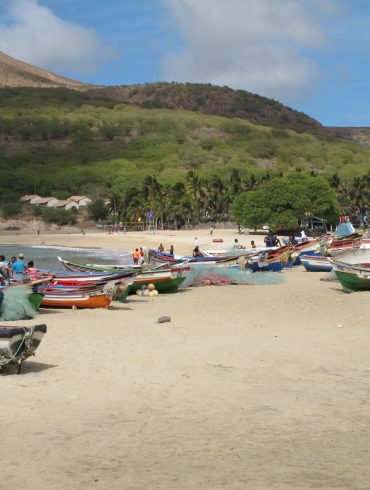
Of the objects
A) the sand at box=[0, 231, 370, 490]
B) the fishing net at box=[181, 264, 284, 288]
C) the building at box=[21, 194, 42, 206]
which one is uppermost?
the building at box=[21, 194, 42, 206]

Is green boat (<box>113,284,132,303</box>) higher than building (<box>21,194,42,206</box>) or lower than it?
lower

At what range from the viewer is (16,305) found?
58.0 feet

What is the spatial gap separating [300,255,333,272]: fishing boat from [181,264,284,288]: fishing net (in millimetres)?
4318

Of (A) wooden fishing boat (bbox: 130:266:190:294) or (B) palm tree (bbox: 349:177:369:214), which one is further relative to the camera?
(B) palm tree (bbox: 349:177:369:214)

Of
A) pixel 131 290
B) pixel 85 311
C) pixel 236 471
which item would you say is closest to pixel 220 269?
pixel 131 290

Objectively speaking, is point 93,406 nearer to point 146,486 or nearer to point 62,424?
point 62,424

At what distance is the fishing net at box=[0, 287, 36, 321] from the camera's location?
17.5 m

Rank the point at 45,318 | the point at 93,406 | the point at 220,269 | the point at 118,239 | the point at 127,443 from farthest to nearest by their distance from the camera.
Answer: the point at 118,239
the point at 220,269
the point at 45,318
the point at 93,406
the point at 127,443

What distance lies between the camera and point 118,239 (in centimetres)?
7456

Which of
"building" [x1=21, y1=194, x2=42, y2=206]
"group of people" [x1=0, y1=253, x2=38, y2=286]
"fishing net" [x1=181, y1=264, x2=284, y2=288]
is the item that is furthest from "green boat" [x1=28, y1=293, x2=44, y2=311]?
"building" [x1=21, y1=194, x2=42, y2=206]

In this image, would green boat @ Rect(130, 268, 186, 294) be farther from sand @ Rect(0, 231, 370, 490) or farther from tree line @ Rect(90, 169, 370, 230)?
tree line @ Rect(90, 169, 370, 230)

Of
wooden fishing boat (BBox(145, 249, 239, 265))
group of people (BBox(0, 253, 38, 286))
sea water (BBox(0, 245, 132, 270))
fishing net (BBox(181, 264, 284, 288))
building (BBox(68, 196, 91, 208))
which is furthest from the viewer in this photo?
building (BBox(68, 196, 91, 208))

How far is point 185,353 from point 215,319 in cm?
490

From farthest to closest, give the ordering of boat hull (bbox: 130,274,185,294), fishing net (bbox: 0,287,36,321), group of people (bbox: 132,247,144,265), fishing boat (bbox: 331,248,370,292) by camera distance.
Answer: group of people (bbox: 132,247,144,265)
boat hull (bbox: 130,274,185,294)
fishing boat (bbox: 331,248,370,292)
fishing net (bbox: 0,287,36,321)
